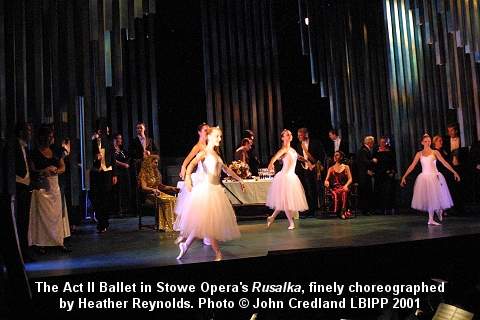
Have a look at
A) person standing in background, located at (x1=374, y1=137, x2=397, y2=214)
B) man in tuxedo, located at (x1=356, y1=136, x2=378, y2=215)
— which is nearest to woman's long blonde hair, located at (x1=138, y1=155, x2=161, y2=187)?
man in tuxedo, located at (x1=356, y1=136, x2=378, y2=215)

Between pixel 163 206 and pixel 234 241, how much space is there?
5.57 ft

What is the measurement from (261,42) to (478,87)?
4.68 meters

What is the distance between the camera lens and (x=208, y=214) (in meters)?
5.23

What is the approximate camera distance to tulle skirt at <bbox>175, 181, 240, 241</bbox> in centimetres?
520

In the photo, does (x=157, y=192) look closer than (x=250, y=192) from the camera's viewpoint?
Yes

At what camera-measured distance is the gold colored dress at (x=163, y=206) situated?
781 cm

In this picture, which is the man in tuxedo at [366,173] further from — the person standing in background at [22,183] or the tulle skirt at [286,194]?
the person standing in background at [22,183]

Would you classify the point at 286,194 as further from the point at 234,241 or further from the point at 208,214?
the point at 208,214

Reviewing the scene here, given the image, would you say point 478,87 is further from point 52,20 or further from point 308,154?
point 52,20

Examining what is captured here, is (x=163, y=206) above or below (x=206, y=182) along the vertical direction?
below

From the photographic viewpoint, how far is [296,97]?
1251 cm

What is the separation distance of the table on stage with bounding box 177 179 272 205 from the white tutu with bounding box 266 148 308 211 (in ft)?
3.13

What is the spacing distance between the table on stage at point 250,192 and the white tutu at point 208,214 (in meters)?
3.55

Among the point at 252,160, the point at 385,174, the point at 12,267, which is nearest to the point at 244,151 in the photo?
the point at 252,160
